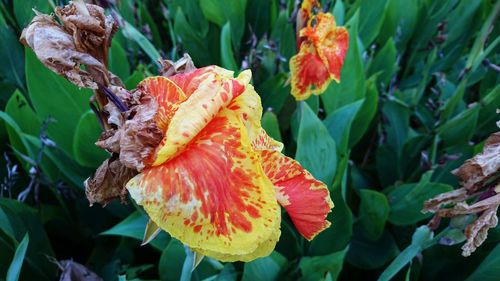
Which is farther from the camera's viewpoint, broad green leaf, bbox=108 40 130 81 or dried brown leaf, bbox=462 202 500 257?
broad green leaf, bbox=108 40 130 81

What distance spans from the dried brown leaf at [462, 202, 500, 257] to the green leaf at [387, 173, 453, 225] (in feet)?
0.85

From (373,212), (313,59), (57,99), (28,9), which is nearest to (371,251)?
(373,212)

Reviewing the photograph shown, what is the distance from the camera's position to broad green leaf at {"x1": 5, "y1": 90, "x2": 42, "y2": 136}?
2.51 ft

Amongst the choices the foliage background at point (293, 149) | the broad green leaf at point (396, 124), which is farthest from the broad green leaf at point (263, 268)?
the broad green leaf at point (396, 124)

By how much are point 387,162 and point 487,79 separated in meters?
0.42

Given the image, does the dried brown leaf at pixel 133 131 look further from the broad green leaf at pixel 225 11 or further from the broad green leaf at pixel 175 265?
the broad green leaf at pixel 225 11

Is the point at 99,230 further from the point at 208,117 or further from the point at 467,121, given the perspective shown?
the point at 467,121

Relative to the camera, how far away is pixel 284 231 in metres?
0.72

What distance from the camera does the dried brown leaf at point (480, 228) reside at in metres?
0.46

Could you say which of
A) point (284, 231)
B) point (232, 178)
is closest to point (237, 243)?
point (232, 178)

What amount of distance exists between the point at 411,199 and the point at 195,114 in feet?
2.04

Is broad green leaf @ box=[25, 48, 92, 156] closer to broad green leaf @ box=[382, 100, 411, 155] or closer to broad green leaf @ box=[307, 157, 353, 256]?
broad green leaf @ box=[307, 157, 353, 256]

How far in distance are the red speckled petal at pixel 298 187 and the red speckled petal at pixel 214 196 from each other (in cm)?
6

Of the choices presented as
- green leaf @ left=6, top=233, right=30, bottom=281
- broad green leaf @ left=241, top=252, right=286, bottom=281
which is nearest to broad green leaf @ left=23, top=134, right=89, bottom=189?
green leaf @ left=6, top=233, right=30, bottom=281
